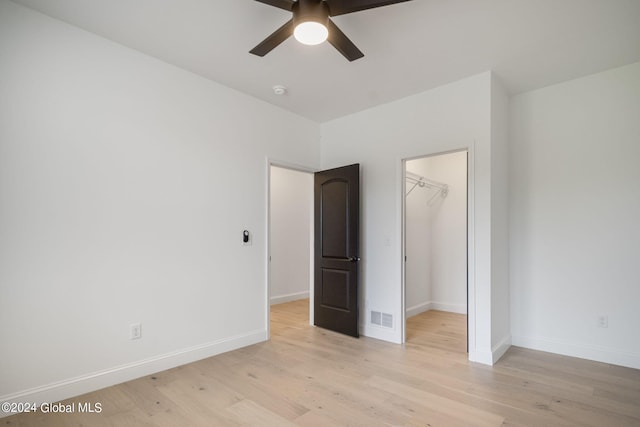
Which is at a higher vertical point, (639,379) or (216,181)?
(216,181)

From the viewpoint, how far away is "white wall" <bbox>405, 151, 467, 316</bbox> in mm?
5129

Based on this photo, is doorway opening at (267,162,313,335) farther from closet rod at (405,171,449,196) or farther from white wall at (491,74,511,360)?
white wall at (491,74,511,360)

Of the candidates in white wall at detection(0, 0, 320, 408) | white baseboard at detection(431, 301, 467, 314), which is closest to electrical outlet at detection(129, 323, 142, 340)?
white wall at detection(0, 0, 320, 408)

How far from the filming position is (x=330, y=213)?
4340 millimetres

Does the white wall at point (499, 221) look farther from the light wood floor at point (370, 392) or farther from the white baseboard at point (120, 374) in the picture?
the white baseboard at point (120, 374)

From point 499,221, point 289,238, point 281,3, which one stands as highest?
point 281,3

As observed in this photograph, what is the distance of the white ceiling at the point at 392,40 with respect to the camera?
2.36 meters

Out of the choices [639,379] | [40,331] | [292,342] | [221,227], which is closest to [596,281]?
[639,379]

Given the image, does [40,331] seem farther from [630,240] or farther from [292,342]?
[630,240]

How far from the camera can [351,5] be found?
1.95 m

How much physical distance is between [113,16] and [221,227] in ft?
6.41

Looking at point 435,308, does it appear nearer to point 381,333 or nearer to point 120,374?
point 381,333

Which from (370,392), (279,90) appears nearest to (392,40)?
(279,90)

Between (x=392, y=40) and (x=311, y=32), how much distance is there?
38.0 inches
